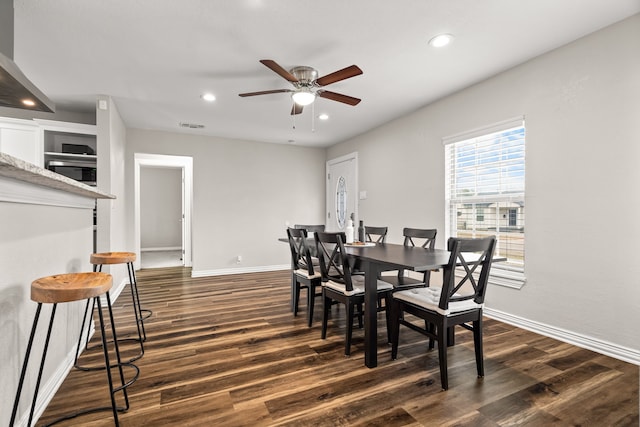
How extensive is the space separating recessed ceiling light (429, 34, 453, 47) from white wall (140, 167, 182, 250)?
828cm

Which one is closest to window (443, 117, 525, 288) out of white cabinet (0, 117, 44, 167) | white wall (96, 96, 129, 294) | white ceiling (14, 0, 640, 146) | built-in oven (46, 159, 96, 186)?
white ceiling (14, 0, 640, 146)

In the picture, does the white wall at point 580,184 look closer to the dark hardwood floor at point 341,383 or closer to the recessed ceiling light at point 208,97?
the dark hardwood floor at point 341,383

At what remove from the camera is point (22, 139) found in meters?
3.76

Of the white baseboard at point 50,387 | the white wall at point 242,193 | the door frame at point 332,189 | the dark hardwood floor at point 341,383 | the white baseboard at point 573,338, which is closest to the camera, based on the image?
the white baseboard at point 50,387

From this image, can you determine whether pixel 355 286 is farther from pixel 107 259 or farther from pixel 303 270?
pixel 107 259

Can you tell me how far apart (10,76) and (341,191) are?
483 centimetres

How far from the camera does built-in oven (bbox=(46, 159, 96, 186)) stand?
12.9ft

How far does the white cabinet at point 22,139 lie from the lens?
3674mm

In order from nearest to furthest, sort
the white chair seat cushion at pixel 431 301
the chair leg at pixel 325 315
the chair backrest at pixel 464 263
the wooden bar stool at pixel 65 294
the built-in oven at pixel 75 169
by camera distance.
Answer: the wooden bar stool at pixel 65 294, the chair backrest at pixel 464 263, the white chair seat cushion at pixel 431 301, the chair leg at pixel 325 315, the built-in oven at pixel 75 169

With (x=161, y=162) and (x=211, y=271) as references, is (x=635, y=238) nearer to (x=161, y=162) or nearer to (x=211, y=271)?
(x=211, y=271)

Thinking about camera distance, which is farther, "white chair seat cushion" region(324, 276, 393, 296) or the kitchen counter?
"white chair seat cushion" region(324, 276, 393, 296)

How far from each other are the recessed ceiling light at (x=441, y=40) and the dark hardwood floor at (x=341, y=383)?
2.50m

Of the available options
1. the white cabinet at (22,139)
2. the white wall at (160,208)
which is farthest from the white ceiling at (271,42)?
the white wall at (160,208)

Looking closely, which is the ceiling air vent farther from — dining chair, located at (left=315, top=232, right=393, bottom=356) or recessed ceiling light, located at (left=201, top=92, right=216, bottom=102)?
dining chair, located at (left=315, top=232, right=393, bottom=356)
